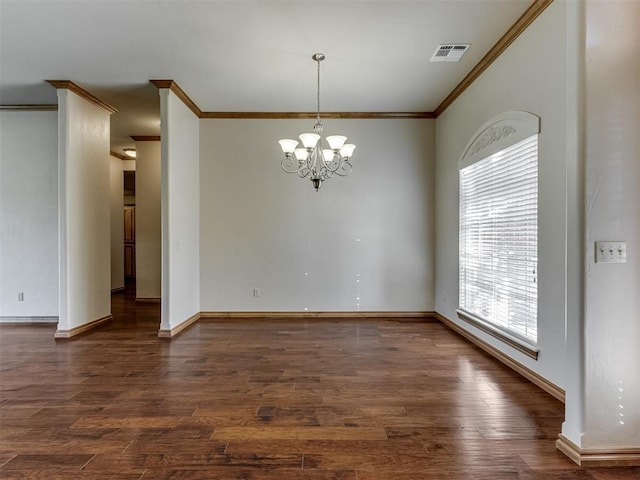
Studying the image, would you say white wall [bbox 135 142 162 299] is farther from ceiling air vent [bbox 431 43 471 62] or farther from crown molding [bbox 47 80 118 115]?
ceiling air vent [bbox 431 43 471 62]

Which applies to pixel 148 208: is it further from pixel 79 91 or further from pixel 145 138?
pixel 79 91

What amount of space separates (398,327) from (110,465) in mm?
3615

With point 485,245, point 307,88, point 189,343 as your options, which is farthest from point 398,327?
point 307,88

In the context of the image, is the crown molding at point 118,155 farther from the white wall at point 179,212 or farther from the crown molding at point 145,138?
the white wall at point 179,212

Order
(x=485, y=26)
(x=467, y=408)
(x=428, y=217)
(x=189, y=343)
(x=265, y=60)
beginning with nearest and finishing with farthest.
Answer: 1. (x=467, y=408)
2. (x=485, y=26)
3. (x=265, y=60)
4. (x=189, y=343)
5. (x=428, y=217)

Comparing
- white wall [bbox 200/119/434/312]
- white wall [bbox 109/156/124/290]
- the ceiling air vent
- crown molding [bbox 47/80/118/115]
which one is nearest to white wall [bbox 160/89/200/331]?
white wall [bbox 200/119/434/312]

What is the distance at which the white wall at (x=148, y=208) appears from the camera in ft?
21.5

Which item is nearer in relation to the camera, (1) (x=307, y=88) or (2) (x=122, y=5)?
(2) (x=122, y=5)

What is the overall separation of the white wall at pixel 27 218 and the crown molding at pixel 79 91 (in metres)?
0.99

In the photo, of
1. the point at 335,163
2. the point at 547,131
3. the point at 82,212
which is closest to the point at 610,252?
the point at 547,131

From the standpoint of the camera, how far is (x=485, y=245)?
369cm

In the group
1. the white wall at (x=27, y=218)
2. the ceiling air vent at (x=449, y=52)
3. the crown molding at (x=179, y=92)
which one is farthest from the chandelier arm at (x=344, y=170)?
the white wall at (x=27, y=218)

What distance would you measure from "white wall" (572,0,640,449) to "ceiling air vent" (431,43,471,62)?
1598 mm

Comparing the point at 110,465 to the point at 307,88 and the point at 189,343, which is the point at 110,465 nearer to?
the point at 189,343
